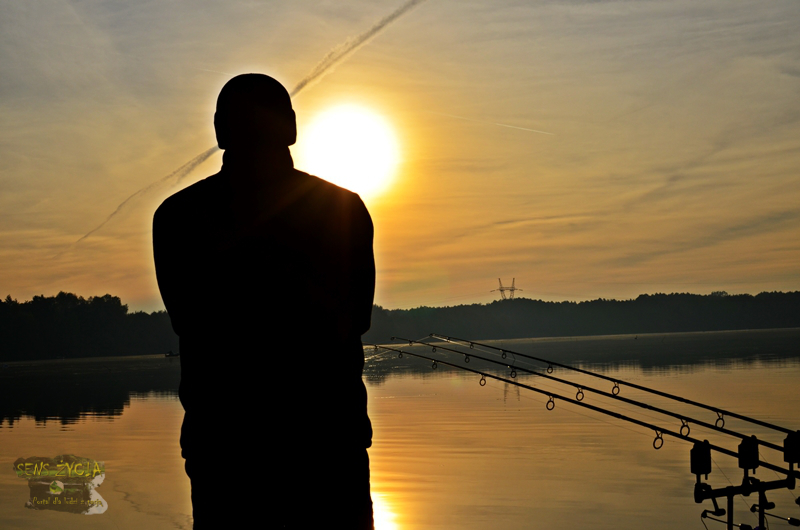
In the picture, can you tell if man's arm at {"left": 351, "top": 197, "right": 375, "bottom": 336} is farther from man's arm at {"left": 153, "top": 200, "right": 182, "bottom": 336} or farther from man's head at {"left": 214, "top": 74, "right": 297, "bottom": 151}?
man's arm at {"left": 153, "top": 200, "right": 182, "bottom": 336}

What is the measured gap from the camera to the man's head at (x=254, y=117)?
2.60 meters

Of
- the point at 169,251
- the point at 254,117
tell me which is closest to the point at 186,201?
the point at 169,251

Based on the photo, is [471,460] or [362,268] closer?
[362,268]

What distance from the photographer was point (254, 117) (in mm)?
2613

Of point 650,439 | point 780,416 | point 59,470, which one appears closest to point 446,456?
point 650,439

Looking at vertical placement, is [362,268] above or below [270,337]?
above

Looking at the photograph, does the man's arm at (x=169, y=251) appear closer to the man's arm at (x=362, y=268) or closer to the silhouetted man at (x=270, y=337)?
the silhouetted man at (x=270, y=337)

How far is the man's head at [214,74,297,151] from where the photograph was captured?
260 centimetres

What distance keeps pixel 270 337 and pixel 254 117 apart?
69 centimetres

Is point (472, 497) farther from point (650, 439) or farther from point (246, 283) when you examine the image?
point (246, 283)

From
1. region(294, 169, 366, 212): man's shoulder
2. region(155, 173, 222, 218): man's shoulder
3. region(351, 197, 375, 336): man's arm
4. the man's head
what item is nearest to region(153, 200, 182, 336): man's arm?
region(155, 173, 222, 218): man's shoulder

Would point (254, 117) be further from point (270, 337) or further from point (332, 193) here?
point (270, 337)

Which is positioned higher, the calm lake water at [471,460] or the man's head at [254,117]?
the man's head at [254,117]

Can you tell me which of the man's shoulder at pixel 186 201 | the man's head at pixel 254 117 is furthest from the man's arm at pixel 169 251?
the man's head at pixel 254 117
